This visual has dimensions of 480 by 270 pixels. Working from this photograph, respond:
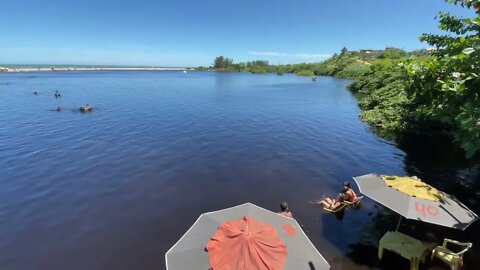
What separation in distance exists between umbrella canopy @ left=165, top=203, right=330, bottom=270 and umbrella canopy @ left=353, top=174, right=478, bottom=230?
4463mm

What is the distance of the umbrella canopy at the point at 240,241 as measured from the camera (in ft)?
27.9

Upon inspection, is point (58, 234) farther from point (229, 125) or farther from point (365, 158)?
point (229, 125)

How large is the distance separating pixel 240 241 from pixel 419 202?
24.8 ft

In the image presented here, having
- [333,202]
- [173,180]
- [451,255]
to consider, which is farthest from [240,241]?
[173,180]

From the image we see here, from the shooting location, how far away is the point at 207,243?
8.97 metres

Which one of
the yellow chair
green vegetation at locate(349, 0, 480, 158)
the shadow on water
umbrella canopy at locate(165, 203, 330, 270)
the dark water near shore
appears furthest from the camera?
the dark water near shore

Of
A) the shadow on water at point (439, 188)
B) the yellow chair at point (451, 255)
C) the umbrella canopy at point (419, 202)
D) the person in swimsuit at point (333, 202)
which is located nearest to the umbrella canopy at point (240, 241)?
the umbrella canopy at point (419, 202)

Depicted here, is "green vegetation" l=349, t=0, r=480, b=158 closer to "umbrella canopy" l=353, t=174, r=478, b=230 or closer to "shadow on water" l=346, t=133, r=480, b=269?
"umbrella canopy" l=353, t=174, r=478, b=230

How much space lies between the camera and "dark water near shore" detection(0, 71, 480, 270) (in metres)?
14.2

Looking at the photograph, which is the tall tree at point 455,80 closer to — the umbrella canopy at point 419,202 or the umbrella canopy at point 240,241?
the umbrella canopy at point 419,202

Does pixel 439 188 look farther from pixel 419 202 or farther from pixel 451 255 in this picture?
pixel 419 202


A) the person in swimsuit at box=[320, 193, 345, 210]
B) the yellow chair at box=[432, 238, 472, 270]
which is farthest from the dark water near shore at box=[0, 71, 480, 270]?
the yellow chair at box=[432, 238, 472, 270]

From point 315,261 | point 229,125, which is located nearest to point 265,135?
point 229,125

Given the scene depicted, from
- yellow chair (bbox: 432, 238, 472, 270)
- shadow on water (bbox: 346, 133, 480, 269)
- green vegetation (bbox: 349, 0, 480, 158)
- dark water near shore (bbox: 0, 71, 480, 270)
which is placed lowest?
dark water near shore (bbox: 0, 71, 480, 270)
